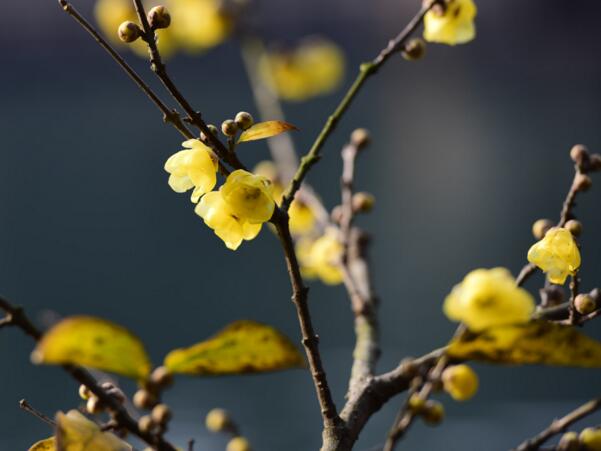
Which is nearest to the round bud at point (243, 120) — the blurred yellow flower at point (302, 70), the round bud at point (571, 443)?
the round bud at point (571, 443)

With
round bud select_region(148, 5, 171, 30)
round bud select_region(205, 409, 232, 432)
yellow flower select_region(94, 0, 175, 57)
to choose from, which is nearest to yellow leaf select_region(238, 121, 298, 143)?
round bud select_region(148, 5, 171, 30)

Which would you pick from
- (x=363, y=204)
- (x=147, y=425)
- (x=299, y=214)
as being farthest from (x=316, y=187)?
(x=147, y=425)

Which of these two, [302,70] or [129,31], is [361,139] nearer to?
[129,31]

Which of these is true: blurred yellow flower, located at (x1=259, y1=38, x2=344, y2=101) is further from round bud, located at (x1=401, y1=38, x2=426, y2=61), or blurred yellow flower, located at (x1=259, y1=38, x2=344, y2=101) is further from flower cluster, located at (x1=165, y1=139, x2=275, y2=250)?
flower cluster, located at (x1=165, y1=139, x2=275, y2=250)

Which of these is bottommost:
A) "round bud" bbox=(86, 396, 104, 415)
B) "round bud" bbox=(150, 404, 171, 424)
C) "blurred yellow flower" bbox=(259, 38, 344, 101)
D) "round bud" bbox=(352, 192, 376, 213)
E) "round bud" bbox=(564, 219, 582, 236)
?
"round bud" bbox=(150, 404, 171, 424)

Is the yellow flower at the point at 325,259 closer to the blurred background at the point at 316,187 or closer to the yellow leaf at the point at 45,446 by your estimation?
the yellow leaf at the point at 45,446

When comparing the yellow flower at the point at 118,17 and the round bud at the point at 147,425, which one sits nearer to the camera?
the round bud at the point at 147,425
